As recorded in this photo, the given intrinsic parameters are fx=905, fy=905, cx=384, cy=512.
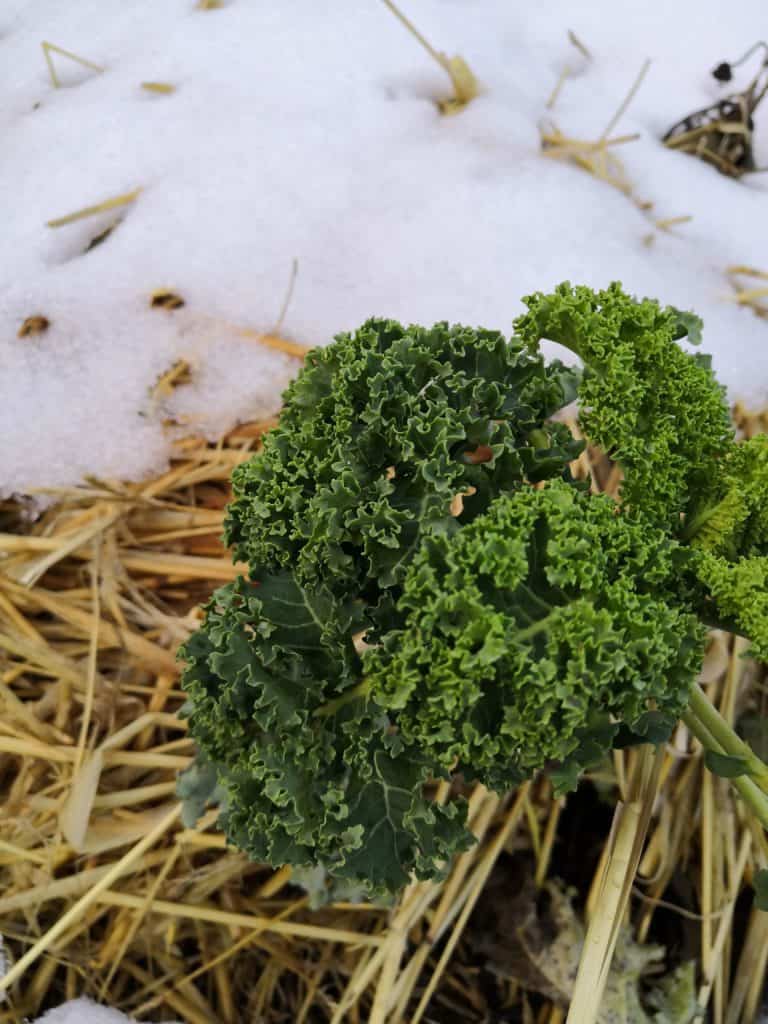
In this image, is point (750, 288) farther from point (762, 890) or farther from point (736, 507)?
point (762, 890)

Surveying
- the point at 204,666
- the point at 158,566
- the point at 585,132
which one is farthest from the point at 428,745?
the point at 585,132

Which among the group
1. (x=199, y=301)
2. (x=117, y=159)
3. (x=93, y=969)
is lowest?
(x=93, y=969)

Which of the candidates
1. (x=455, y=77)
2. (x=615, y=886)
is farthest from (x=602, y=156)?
(x=615, y=886)

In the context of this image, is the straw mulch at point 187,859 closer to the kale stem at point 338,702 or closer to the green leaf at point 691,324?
the kale stem at point 338,702

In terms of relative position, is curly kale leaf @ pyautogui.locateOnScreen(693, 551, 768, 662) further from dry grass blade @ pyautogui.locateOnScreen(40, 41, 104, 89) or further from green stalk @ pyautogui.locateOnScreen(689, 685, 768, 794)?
dry grass blade @ pyautogui.locateOnScreen(40, 41, 104, 89)

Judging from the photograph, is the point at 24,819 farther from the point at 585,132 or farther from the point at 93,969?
the point at 585,132

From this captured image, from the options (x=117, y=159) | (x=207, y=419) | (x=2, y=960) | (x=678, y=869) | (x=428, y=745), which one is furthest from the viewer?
(x=117, y=159)

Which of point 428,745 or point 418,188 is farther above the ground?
point 418,188
